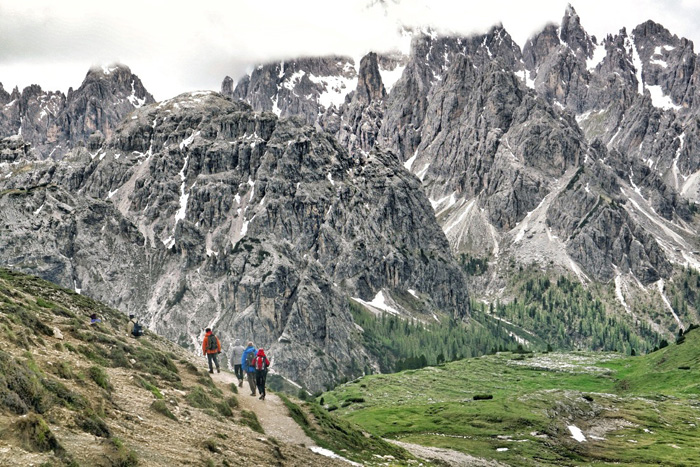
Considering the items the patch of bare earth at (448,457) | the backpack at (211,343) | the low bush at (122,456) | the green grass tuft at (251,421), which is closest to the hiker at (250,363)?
the green grass tuft at (251,421)

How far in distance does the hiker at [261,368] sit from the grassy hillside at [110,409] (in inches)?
88.6

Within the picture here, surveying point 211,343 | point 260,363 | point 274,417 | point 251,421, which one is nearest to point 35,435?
point 251,421

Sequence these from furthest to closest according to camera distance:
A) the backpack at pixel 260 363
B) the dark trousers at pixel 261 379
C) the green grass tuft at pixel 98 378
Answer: the dark trousers at pixel 261 379 → the backpack at pixel 260 363 → the green grass tuft at pixel 98 378

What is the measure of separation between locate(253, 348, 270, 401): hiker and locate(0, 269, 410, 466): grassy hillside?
2252 millimetres

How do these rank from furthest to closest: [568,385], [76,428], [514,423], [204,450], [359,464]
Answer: [568,385], [514,423], [359,464], [204,450], [76,428]

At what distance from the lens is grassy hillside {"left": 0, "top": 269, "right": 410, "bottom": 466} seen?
1068 inches

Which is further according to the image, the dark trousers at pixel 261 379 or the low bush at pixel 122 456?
the dark trousers at pixel 261 379

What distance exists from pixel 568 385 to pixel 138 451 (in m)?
181

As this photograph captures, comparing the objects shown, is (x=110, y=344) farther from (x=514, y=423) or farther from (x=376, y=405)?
(x=376, y=405)

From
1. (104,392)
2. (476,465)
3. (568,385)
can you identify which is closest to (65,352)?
(104,392)

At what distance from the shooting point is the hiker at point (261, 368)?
173ft

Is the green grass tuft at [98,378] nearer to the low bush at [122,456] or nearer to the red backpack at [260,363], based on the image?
the low bush at [122,456]

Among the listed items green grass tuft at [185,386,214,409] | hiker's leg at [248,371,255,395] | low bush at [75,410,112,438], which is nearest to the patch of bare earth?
hiker's leg at [248,371,255,395]

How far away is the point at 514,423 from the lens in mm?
107125
